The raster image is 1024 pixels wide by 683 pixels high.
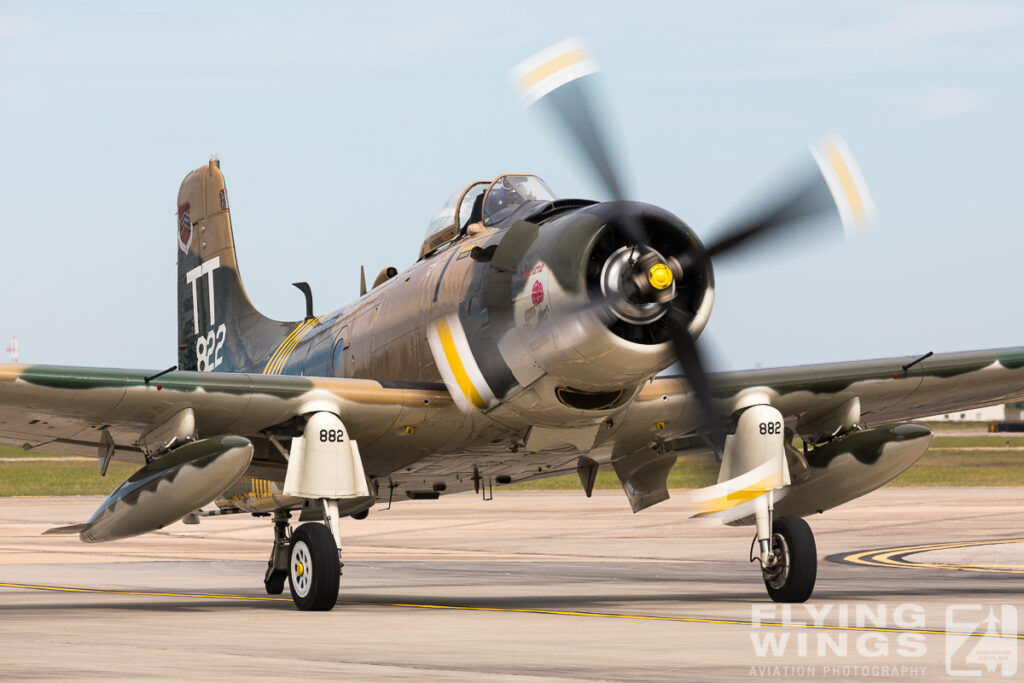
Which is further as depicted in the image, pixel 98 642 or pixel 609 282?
pixel 609 282

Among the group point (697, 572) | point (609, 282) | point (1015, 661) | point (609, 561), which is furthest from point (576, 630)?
point (609, 561)

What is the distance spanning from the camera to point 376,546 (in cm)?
2791

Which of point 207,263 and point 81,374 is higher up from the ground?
point 207,263

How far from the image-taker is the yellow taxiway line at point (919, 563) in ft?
63.3

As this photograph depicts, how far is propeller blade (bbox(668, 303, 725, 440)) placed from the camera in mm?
11961

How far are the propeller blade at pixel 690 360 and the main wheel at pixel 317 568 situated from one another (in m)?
3.67

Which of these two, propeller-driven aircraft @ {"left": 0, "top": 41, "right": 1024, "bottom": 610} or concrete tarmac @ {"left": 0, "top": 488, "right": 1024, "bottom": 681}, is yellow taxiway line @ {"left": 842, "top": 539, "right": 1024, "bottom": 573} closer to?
concrete tarmac @ {"left": 0, "top": 488, "right": 1024, "bottom": 681}

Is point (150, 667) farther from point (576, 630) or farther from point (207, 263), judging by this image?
point (207, 263)

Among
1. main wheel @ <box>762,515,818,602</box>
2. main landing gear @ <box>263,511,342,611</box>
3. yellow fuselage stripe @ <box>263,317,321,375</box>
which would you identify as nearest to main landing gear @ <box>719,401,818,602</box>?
main wheel @ <box>762,515,818,602</box>

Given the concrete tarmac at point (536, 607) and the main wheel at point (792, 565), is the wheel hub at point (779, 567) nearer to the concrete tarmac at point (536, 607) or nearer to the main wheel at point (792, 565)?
the main wheel at point (792, 565)

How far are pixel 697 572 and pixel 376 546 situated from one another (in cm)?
953

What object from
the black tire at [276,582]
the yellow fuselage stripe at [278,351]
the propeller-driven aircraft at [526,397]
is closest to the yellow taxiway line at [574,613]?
the black tire at [276,582]

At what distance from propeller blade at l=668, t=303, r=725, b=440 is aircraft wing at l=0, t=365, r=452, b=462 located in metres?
2.63

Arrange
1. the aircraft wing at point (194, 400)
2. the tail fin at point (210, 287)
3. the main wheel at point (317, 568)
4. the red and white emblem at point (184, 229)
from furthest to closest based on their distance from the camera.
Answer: the red and white emblem at point (184, 229) < the tail fin at point (210, 287) < the main wheel at point (317, 568) < the aircraft wing at point (194, 400)
